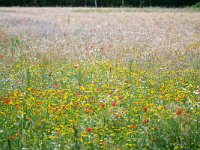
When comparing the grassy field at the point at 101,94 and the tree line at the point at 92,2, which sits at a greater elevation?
the tree line at the point at 92,2

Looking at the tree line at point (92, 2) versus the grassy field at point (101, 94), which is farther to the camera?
the tree line at point (92, 2)

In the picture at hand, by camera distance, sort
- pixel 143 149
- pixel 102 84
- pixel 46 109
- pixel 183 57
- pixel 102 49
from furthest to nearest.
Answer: pixel 102 49 < pixel 183 57 < pixel 102 84 < pixel 46 109 < pixel 143 149

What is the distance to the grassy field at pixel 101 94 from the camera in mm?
4328

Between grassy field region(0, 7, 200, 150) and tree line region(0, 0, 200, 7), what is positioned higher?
tree line region(0, 0, 200, 7)

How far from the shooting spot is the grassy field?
4.33 m

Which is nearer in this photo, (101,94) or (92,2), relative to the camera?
(101,94)

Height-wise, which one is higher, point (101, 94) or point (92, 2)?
point (92, 2)

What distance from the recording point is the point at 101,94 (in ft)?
19.6

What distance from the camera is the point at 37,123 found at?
4.94 meters

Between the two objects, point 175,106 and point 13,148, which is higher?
point 175,106

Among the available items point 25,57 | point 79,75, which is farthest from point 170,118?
point 25,57

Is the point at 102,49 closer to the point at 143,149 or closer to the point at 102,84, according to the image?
the point at 102,84

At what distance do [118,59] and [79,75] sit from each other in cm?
192

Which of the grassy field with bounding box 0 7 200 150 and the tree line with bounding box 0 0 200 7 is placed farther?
the tree line with bounding box 0 0 200 7
